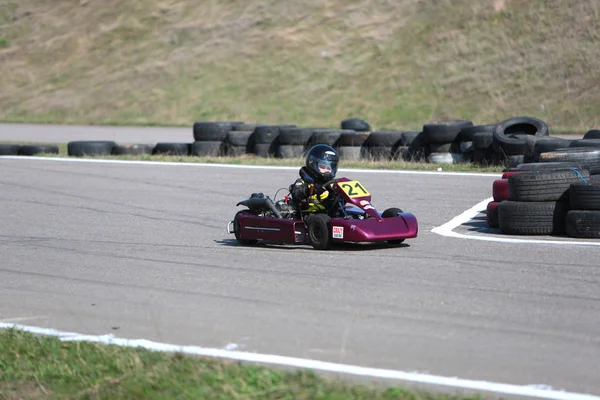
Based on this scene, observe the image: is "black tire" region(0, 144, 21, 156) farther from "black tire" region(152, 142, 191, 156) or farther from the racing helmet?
the racing helmet

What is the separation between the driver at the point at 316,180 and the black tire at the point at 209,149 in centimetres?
1009

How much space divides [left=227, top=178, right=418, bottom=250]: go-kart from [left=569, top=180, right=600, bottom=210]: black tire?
1.58 m

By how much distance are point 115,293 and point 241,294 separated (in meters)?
0.93

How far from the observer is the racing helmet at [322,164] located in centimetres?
841

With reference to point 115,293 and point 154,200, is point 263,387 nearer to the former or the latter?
point 115,293

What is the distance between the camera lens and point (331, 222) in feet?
26.5

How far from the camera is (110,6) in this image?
41781 mm

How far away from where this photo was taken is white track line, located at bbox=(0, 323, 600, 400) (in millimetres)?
4188

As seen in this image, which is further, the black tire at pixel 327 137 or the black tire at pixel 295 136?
the black tire at pixel 295 136

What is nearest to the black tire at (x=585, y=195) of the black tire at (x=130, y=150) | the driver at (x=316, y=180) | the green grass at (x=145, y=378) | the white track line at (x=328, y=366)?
the driver at (x=316, y=180)

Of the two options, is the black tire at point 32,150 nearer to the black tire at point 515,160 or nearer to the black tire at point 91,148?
the black tire at point 91,148

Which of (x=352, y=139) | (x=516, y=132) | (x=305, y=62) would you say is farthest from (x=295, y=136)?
(x=305, y=62)

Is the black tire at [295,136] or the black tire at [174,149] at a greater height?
the black tire at [295,136]

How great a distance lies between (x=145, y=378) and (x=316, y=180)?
14.0 ft
